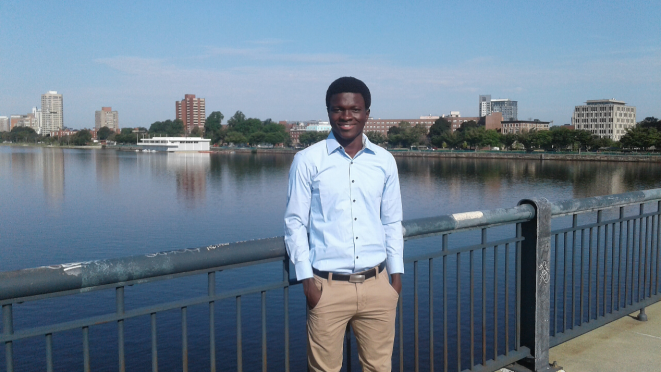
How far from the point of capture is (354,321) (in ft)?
8.80

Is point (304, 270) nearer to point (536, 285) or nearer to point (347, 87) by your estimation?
point (347, 87)

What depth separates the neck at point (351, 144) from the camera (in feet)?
8.64

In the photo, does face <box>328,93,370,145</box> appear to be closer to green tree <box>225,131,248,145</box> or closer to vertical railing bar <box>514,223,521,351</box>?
vertical railing bar <box>514,223,521,351</box>

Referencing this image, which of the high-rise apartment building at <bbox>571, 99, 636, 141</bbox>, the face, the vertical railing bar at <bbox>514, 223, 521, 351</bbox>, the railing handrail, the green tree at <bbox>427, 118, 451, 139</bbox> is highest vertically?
the high-rise apartment building at <bbox>571, 99, 636, 141</bbox>

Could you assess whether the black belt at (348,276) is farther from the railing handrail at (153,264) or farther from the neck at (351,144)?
the neck at (351,144)

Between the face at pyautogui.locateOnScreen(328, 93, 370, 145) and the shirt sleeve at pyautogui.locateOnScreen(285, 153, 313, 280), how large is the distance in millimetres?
219

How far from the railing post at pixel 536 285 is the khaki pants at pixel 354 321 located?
1.58 m

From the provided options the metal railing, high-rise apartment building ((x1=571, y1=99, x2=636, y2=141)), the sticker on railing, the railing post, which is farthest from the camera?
high-rise apartment building ((x1=571, y1=99, x2=636, y2=141))

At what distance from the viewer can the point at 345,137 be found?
262 centimetres

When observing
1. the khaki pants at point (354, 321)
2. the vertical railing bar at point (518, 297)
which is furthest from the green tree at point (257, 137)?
the khaki pants at point (354, 321)

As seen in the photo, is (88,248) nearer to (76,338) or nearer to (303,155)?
(76,338)

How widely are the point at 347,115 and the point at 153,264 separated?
103 centimetres

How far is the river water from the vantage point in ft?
76.6

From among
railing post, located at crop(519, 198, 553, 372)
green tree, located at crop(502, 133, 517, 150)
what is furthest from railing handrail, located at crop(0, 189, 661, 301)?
green tree, located at crop(502, 133, 517, 150)
